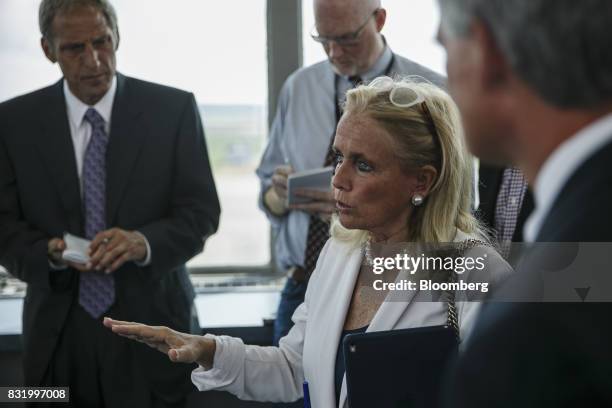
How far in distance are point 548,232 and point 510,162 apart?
0.09 metres

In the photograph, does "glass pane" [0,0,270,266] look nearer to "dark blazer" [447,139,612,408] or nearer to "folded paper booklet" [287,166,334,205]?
"folded paper booklet" [287,166,334,205]

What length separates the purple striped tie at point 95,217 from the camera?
2600 mm

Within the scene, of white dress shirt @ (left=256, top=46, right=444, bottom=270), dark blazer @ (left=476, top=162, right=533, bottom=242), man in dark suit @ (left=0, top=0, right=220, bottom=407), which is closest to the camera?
man in dark suit @ (left=0, top=0, right=220, bottom=407)

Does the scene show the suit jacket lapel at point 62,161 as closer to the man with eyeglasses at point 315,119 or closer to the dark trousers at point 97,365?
the dark trousers at point 97,365

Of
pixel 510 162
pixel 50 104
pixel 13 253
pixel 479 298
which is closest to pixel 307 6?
pixel 50 104

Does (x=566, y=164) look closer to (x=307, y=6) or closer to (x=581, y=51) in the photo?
(x=581, y=51)

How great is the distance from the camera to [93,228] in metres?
2.62

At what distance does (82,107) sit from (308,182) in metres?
0.80

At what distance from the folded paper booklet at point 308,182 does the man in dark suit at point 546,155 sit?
1896mm

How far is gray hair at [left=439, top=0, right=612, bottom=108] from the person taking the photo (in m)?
0.65

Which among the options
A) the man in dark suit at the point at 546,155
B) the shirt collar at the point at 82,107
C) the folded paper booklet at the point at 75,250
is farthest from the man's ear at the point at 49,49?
the man in dark suit at the point at 546,155

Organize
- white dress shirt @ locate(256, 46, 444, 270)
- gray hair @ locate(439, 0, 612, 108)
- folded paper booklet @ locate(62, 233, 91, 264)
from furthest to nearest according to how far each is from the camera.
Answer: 1. white dress shirt @ locate(256, 46, 444, 270)
2. folded paper booklet @ locate(62, 233, 91, 264)
3. gray hair @ locate(439, 0, 612, 108)

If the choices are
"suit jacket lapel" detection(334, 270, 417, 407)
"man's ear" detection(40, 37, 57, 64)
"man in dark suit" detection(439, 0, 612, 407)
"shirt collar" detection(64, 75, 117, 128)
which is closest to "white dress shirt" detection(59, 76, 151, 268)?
"shirt collar" detection(64, 75, 117, 128)

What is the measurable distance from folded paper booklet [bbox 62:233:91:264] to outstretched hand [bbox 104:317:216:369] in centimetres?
77
